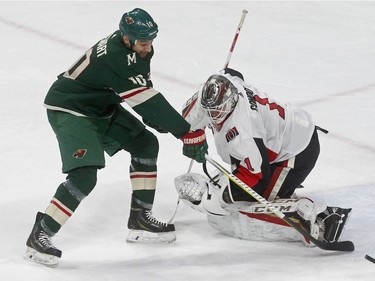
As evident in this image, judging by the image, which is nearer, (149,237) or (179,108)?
(149,237)

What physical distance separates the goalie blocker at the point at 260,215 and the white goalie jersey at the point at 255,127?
0.17m

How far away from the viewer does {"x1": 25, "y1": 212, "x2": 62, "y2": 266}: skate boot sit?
3.81 meters

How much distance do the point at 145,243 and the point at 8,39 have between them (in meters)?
3.15

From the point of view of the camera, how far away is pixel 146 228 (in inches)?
164

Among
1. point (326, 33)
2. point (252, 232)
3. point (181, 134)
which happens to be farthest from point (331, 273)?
point (326, 33)

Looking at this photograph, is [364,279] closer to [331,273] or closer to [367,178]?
[331,273]

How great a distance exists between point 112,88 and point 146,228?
0.64 meters

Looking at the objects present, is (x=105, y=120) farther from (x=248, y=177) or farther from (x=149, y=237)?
(x=248, y=177)

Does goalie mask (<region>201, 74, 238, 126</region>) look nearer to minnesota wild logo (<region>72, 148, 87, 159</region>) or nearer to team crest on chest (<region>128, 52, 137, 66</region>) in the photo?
team crest on chest (<region>128, 52, 137, 66</region>)

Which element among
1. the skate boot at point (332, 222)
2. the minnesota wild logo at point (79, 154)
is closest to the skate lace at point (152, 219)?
the minnesota wild logo at point (79, 154)

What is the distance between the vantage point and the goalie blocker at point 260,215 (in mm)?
4078

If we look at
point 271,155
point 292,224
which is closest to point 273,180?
point 271,155

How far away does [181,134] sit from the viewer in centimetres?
395

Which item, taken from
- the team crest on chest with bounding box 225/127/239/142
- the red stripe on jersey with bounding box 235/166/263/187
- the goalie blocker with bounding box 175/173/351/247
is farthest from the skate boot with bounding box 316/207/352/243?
the team crest on chest with bounding box 225/127/239/142
